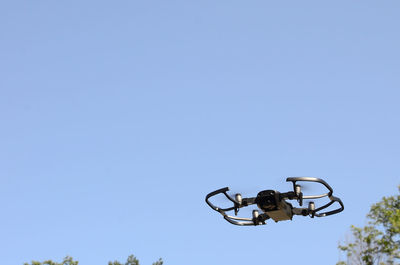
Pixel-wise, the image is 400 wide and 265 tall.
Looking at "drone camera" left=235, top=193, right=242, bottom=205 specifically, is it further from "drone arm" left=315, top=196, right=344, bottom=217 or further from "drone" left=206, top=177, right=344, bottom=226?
"drone arm" left=315, top=196, right=344, bottom=217

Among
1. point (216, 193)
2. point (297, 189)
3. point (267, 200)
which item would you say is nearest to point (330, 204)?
Result: point (297, 189)

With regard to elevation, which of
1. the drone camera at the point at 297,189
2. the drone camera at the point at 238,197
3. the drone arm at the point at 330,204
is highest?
the drone camera at the point at 238,197

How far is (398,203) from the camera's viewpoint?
83.1 ft

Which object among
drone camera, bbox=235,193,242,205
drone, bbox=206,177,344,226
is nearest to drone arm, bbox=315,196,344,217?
drone, bbox=206,177,344,226

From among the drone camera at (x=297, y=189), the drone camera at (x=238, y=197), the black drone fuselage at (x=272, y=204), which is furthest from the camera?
the drone camera at (x=238, y=197)

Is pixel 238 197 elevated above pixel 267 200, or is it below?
above

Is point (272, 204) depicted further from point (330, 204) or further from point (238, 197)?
point (330, 204)

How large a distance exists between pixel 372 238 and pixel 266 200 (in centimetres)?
1551

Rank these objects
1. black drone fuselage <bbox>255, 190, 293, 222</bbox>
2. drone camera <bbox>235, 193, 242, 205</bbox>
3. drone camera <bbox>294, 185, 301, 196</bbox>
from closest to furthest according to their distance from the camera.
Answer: drone camera <bbox>294, 185, 301, 196</bbox>, black drone fuselage <bbox>255, 190, 293, 222</bbox>, drone camera <bbox>235, 193, 242, 205</bbox>

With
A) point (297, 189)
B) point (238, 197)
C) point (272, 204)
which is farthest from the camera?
point (238, 197)

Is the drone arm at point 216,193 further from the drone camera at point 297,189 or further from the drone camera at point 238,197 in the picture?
the drone camera at point 297,189

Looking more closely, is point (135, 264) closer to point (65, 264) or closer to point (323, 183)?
point (65, 264)

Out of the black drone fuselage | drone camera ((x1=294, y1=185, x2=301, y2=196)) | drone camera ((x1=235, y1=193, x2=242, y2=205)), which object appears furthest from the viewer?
drone camera ((x1=235, y1=193, x2=242, y2=205))

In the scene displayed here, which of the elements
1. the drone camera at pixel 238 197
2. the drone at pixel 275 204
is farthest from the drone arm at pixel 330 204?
the drone camera at pixel 238 197
